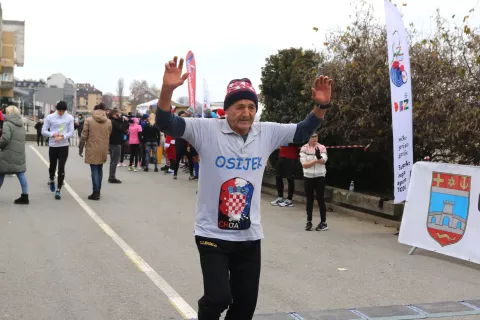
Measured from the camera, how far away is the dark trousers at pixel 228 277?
11.6 ft

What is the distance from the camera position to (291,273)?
260 inches

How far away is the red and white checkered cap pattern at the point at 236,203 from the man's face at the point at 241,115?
403 millimetres

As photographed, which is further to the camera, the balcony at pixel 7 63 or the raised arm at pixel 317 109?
the balcony at pixel 7 63

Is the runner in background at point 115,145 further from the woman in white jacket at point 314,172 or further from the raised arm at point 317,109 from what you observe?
the raised arm at point 317,109

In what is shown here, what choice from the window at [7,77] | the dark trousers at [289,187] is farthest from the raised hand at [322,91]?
the window at [7,77]

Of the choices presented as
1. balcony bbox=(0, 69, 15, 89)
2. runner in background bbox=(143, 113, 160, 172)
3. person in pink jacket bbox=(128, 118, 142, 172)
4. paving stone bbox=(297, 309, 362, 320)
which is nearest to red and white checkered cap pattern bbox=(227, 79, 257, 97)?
paving stone bbox=(297, 309, 362, 320)

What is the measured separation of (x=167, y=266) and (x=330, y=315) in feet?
7.39

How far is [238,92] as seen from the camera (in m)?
3.69

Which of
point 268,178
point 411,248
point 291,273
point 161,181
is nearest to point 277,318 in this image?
point 291,273

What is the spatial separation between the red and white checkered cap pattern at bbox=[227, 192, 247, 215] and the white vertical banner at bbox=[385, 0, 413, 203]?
208 inches

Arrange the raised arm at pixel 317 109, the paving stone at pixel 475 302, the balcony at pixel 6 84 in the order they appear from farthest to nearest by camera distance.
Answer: the balcony at pixel 6 84 → the paving stone at pixel 475 302 → the raised arm at pixel 317 109

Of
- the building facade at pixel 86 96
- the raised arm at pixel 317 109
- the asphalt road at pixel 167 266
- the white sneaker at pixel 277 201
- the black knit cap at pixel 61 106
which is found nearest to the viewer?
the raised arm at pixel 317 109

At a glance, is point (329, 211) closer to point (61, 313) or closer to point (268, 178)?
point (268, 178)

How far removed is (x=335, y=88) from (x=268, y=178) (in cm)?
382
